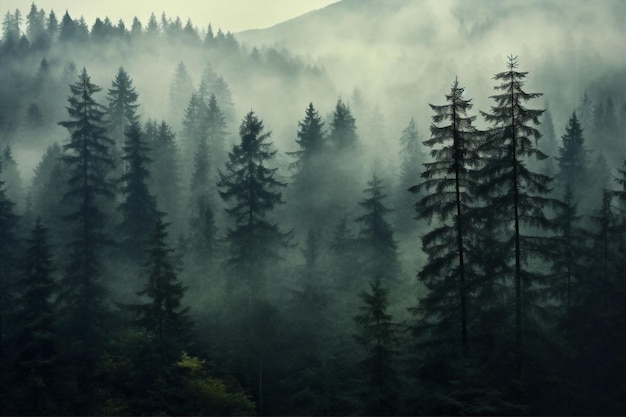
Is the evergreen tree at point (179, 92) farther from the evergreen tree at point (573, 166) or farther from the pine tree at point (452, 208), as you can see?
the pine tree at point (452, 208)

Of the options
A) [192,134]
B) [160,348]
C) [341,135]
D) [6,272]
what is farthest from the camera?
[192,134]

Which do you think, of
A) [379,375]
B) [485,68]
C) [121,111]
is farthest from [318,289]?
[485,68]

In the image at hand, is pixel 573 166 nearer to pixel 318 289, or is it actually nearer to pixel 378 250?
pixel 378 250

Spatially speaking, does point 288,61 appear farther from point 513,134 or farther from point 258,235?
point 513,134

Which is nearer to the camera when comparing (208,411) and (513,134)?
(513,134)

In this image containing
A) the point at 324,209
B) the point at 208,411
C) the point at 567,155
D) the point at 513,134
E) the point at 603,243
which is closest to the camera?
the point at 513,134

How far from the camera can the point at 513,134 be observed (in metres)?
19.7

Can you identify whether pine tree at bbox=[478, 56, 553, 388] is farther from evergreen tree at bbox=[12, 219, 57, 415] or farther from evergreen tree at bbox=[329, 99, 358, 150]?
evergreen tree at bbox=[329, 99, 358, 150]

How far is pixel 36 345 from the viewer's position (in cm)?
2330

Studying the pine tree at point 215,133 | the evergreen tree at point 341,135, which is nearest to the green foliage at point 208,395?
the evergreen tree at point 341,135

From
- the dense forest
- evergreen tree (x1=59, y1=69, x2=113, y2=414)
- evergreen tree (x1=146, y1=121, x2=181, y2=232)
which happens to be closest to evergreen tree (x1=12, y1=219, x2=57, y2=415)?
the dense forest

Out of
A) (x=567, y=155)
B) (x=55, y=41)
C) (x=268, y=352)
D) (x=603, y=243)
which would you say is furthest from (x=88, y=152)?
(x=55, y=41)

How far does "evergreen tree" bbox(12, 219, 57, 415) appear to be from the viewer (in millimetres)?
22578

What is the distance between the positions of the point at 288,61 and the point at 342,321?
12475cm
